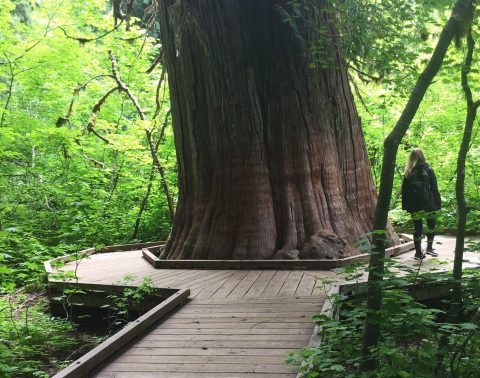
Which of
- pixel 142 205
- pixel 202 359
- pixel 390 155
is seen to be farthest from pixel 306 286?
pixel 142 205

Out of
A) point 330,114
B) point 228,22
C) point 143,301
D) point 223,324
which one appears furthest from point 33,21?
point 223,324

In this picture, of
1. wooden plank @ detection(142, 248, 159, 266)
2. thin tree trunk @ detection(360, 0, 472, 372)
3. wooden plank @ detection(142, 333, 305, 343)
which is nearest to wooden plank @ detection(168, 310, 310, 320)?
wooden plank @ detection(142, 333, 305, 343)

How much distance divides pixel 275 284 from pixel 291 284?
0.18 m

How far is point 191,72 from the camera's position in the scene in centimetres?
677

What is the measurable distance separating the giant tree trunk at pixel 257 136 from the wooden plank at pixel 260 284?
0.61 meters

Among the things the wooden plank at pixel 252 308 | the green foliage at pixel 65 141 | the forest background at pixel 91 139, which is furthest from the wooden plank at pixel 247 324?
the forest background at pixel 91 139

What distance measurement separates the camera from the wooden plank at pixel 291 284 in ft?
14.9

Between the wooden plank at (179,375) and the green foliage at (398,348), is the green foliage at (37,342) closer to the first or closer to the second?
the wooden plank at (179,375)

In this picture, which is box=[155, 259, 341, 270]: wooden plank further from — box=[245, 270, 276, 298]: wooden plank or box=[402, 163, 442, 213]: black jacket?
box=[402, 163, 442, 213]: black jacket

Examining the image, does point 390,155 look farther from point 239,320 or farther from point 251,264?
point 251,264

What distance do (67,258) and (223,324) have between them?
5.05 m

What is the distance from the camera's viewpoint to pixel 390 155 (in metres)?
2.31

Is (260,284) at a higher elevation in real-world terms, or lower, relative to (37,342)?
higher

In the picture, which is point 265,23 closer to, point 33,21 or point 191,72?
point 191,72
